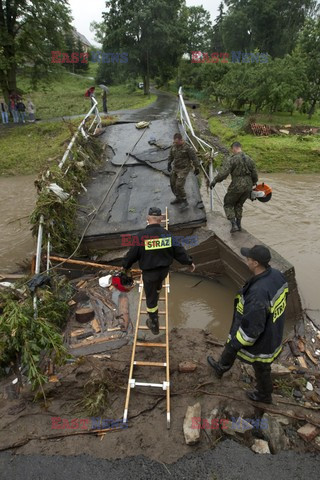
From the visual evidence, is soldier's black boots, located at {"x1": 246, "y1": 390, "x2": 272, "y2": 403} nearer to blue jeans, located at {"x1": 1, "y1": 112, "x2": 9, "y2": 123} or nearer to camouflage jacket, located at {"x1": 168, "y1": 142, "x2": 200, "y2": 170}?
camouflage jacket, located at {"x1": 168, "y1": 142, "x2": 200, "y2": 170}

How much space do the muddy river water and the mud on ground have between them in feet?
4.45

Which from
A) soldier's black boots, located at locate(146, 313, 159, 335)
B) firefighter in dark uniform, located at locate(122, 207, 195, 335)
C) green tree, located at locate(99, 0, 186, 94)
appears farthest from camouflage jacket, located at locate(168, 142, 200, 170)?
green tree, located at locate(99, 0, 186, 94)

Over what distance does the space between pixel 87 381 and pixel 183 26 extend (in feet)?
111

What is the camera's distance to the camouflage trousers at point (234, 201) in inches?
220

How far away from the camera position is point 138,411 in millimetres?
3260

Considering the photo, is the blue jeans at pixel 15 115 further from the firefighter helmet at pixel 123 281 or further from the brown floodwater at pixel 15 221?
the firefighter helmet at pixel 123 281

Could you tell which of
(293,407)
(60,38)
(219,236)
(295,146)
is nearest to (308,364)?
(293,407)

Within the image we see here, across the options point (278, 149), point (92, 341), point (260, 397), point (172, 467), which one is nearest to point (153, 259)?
point (92, 341)

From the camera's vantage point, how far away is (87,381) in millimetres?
3521

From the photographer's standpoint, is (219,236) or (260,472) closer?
Result: (260,472)

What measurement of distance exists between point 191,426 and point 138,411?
1.93 ft

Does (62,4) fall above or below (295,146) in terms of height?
above

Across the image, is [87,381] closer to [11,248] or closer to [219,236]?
[219,236]

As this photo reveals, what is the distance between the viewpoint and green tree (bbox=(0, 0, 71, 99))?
1812cm
